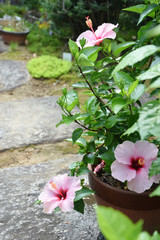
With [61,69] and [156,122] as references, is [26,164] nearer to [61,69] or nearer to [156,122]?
[156,122]

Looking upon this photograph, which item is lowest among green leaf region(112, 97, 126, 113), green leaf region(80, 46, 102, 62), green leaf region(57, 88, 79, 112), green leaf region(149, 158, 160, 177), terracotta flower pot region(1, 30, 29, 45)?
terracotta flower pot region(1, 30, 29, 45)

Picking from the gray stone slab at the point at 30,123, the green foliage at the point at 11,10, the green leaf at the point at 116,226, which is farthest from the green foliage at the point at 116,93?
the green foliage at the point at 11,10

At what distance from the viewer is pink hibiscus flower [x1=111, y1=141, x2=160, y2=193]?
858mm

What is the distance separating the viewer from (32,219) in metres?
1.30

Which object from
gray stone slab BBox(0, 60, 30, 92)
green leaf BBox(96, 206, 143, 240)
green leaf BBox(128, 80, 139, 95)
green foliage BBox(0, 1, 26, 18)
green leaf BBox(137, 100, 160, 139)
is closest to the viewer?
green leaf BBox(96, 206, 143, 240)

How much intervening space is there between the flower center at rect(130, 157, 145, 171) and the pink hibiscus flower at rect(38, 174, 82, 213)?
191mm

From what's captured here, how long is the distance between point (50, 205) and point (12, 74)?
3042mm

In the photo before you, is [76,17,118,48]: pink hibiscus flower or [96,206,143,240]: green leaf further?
[76,17,118,48]: pink hibiscus flower

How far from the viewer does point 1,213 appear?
1360 millimetres

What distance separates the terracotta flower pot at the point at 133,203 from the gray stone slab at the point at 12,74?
2.61m

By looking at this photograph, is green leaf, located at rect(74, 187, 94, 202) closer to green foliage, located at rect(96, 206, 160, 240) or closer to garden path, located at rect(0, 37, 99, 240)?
garden path, located at rect(0, 37, 99, 240)

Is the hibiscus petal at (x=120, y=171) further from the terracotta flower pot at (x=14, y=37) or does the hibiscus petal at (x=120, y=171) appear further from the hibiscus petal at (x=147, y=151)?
the terracotta flower pot at (x=14, y=37)

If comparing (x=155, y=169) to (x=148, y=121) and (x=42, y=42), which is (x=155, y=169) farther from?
(x=42, y=42)

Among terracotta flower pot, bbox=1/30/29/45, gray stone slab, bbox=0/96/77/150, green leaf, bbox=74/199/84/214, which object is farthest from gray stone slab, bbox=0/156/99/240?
terracotta flower pot, bbox=1/30/29/45
